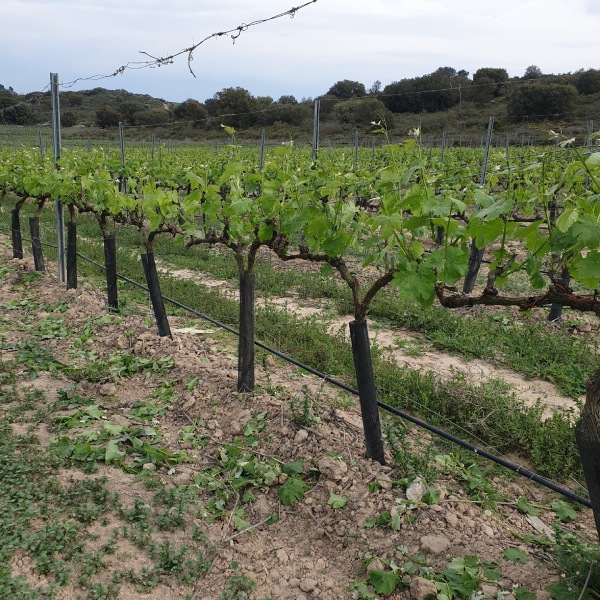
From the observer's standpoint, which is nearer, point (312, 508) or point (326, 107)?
point (312, 508)

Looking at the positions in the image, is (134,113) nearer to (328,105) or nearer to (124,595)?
(328,105)

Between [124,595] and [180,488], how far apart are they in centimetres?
88

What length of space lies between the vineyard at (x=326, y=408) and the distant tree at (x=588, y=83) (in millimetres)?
33070

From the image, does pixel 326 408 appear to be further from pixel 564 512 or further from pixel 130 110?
pixel 130 110

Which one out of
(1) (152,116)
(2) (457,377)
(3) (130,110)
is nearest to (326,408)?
(2) (457,377)

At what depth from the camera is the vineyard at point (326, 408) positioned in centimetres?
284

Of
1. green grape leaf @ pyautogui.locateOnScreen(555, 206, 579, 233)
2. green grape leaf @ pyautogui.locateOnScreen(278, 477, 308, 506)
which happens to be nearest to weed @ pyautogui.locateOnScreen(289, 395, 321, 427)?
green grape leaf @ pyautogui.locateOnScreen(278, 477, 308, 506)

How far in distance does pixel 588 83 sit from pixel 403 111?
1104 cm

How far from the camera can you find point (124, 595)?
2766 millimetres

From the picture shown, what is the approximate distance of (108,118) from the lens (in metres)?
50.1

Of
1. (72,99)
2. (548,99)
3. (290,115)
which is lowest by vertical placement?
(290,115)

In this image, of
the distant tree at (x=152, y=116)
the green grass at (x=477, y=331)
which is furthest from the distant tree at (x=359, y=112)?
the green grass at (x=477, y=331)

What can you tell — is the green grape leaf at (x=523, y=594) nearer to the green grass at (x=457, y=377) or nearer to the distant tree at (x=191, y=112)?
the green grass at (x=457, y=377)

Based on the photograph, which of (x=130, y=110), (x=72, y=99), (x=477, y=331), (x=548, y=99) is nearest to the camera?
(x=477, y=331)
